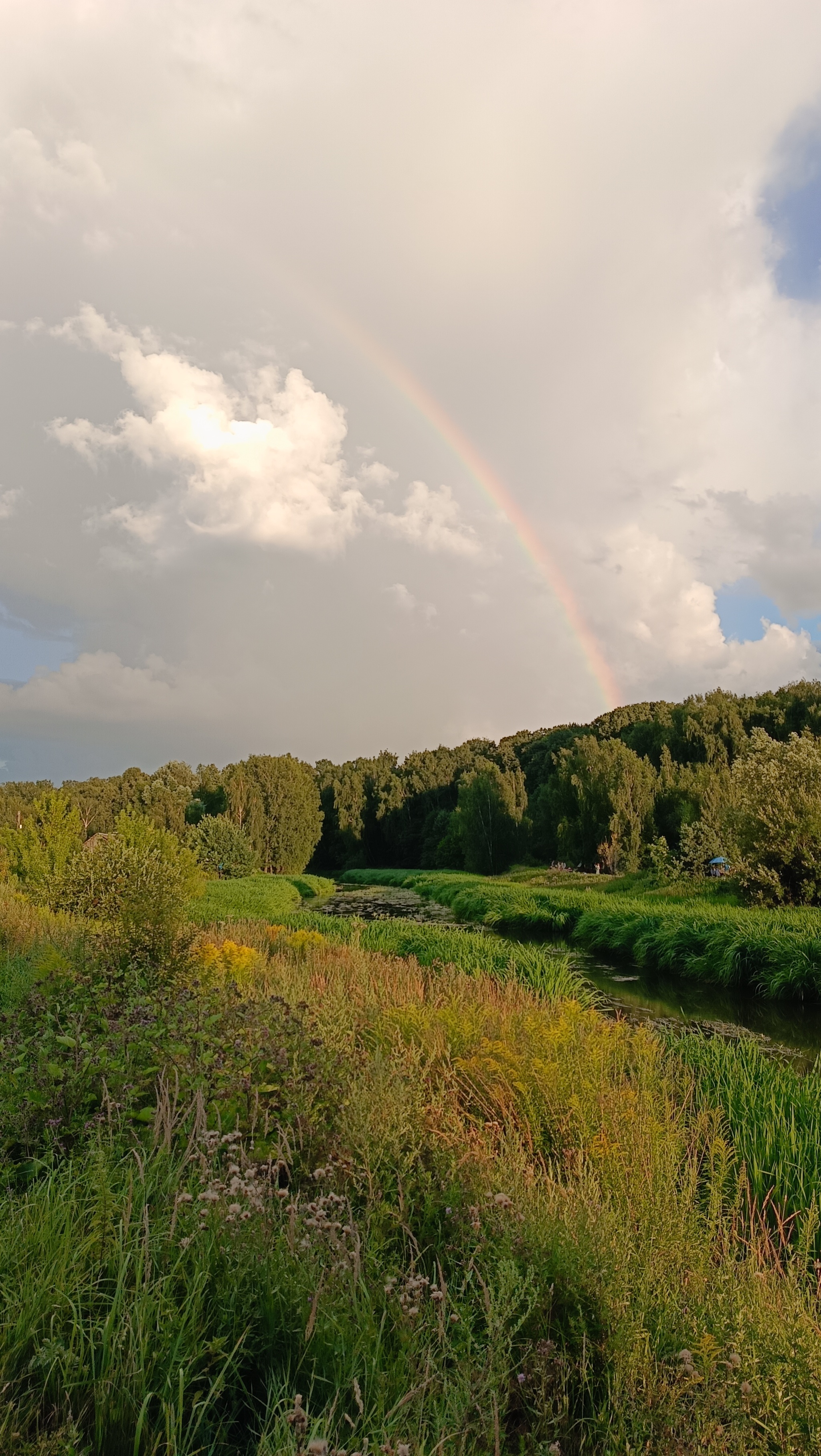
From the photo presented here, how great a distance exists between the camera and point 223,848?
42812 mm

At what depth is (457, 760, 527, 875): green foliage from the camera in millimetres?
51781

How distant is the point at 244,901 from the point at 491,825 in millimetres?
28400

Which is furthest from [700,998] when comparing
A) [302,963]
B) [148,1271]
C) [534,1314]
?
[148,1271]

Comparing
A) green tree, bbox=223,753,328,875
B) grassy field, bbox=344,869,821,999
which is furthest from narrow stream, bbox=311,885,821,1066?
green tree, bbox=223,753,328,875

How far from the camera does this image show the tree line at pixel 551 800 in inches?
748

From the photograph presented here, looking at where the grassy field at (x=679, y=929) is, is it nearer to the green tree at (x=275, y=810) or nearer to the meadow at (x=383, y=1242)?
the meadow at (x=383, y=1242)

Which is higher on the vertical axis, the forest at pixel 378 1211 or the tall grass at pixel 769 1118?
the forest at pixel 378 1211

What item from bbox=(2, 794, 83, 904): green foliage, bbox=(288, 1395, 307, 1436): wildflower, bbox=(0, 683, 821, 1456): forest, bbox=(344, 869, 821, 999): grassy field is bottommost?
bbox=(344, 869, 821, 999): grassy field

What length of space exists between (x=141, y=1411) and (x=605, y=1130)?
11.5 ft

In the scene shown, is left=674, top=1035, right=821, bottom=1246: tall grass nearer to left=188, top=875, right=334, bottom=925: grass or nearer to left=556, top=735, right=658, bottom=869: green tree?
left=188, top=875, right=334, bottom=925: grass

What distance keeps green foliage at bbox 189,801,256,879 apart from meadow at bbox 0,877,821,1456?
1466 inches

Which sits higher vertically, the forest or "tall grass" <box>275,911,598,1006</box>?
the forest

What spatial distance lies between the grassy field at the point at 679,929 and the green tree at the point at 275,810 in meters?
27.6

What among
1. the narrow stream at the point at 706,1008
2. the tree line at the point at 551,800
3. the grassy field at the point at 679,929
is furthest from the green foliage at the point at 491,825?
the narrow stream at the point at 706,1008
